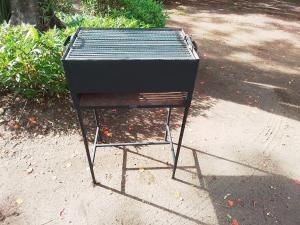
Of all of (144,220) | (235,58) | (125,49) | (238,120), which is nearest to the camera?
(125,49)

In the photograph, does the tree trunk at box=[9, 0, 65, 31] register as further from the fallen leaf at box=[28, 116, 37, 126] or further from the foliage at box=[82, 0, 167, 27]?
the fallen leaf at box=[28, 116, 37, 126]

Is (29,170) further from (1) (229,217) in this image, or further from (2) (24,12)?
(2) (24,12)

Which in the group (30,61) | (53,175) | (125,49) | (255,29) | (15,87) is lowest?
(255,29)

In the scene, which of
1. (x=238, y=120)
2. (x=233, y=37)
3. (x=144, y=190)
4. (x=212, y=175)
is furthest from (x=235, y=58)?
(x=144, y=190)

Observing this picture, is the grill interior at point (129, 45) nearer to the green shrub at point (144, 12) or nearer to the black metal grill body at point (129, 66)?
the black metal grill body at point (129, 66)

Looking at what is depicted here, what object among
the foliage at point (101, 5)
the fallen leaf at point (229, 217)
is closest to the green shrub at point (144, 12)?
the foliage at point (101, 5)

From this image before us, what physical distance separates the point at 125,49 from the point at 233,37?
22.4 ft

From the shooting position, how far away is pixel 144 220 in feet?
10.5

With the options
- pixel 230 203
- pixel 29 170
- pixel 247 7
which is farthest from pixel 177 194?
pixel 247 7

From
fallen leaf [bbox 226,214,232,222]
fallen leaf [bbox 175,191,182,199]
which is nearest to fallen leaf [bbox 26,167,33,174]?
fallen leaf [bbox 175,191,182,199]

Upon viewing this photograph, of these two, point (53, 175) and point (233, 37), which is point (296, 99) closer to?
point (233, 37)

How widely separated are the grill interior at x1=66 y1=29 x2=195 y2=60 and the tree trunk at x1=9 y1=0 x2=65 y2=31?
254 cm

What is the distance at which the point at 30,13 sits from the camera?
5.08 metres

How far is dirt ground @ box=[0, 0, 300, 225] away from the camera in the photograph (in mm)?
3299
